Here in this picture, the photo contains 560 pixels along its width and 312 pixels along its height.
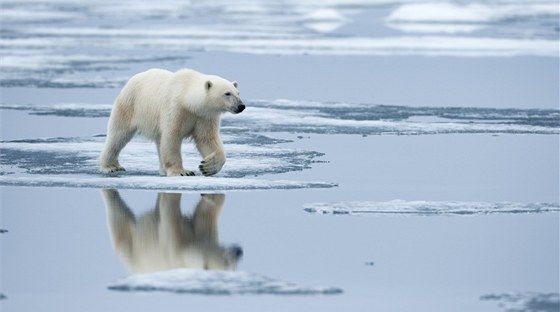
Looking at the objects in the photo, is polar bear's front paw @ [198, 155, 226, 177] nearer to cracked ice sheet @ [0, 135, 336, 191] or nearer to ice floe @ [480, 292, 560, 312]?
cracked ice sheet @ [0, 135, 336, 191]

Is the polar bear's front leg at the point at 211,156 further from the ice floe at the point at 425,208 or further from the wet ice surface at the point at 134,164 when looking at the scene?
the ice floe at the point at 425,208

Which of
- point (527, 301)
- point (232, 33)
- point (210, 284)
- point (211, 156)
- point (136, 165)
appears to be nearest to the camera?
point (527, 301)

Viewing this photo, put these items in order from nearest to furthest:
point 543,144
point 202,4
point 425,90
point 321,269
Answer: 1. point 321,269
2. point 543,144
3. point 425,90
4. point 202,4

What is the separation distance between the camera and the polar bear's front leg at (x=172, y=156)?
31.8 feet

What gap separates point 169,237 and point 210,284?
45.3 inches

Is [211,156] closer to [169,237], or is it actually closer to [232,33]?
[169,237]

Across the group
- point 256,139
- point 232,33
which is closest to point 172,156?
point 256,139

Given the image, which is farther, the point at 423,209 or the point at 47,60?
the point at 47,60

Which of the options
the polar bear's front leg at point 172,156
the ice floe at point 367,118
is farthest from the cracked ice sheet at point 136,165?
the ice floe at point 367,118

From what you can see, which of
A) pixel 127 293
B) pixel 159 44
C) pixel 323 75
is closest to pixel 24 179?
pixel 127 293

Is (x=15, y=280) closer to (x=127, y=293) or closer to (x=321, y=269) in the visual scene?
(x=127, y=293)

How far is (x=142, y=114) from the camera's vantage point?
10047 mm

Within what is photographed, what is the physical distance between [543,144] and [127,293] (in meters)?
6.60

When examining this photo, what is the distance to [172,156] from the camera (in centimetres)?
971
